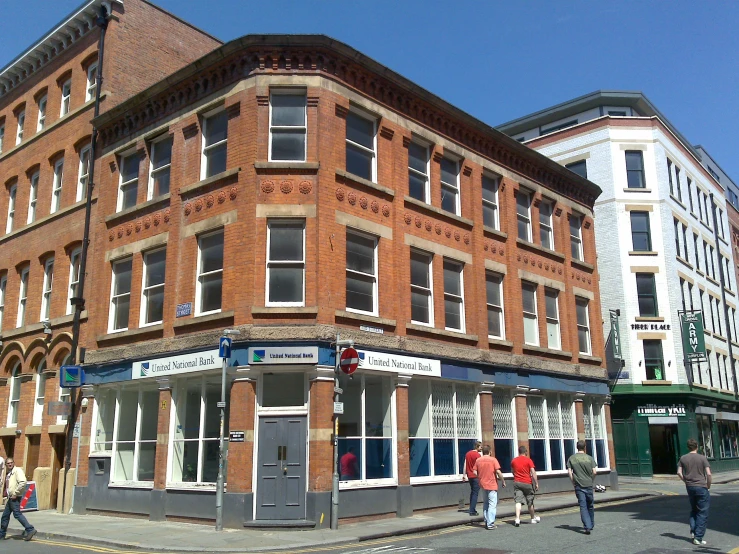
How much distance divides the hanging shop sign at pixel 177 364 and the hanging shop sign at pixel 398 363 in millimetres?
3576

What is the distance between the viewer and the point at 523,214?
2534 centimetres

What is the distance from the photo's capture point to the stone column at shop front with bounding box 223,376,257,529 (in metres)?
15.6

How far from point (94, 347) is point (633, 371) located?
2665 cm

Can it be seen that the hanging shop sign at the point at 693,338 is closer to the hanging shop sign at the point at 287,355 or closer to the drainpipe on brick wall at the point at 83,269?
the hanging shop sign at the point at 287,355

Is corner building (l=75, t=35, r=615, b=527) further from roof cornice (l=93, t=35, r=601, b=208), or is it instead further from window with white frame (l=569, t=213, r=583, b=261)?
window with white frame (l=569, t=213, r=583, b=261)

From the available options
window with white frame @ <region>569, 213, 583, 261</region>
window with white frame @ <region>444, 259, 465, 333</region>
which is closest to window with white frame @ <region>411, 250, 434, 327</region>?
window with white frame @ <region>444, 259, 465, 333</region>

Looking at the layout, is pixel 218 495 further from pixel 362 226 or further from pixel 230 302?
pixel 362 226

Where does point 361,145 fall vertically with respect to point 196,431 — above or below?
above

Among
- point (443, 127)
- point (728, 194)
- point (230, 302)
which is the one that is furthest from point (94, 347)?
point (728, 194)

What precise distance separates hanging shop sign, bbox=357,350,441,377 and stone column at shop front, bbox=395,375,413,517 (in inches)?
12.1

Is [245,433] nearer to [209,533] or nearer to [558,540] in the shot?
[209,533]

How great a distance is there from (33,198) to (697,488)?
24342mm

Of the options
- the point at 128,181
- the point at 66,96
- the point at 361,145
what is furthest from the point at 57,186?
the point at 361,145

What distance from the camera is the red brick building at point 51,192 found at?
22.8 meters
